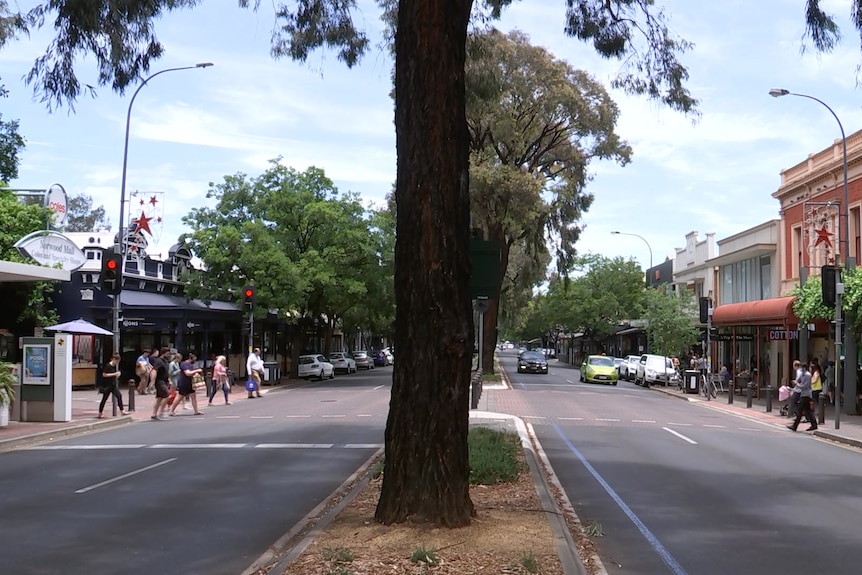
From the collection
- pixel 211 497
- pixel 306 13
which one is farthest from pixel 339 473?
pixel 306 13

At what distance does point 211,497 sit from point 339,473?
2334 millimetres

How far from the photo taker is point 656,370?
142 feet

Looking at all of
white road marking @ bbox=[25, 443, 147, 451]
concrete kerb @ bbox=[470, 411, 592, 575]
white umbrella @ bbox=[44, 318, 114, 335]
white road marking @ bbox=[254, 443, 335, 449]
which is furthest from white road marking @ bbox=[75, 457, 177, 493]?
white umbrella @ bbox=[44, 318, 114, 335]

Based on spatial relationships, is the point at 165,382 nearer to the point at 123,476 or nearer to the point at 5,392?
the point at 5,392

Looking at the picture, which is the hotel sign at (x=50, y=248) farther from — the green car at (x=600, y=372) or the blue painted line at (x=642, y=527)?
the green car at (x=600, y=372)

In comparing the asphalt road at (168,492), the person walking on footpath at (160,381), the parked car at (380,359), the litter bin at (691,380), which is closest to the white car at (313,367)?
the litter bin at (691,380)

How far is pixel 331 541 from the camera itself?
7020 millimetres

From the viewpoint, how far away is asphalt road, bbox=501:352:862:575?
24.9ft

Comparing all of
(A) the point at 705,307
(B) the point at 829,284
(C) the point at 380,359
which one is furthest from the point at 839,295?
(C) the point at 380,359

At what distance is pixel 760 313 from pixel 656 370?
1107 cm

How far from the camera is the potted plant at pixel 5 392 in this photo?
1748 centimetres

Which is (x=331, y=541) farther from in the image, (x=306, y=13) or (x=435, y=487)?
(x=306, y=13)

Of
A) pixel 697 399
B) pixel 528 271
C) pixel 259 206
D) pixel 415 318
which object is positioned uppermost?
pixel 259 206

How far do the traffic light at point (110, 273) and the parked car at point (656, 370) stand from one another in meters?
29.4
